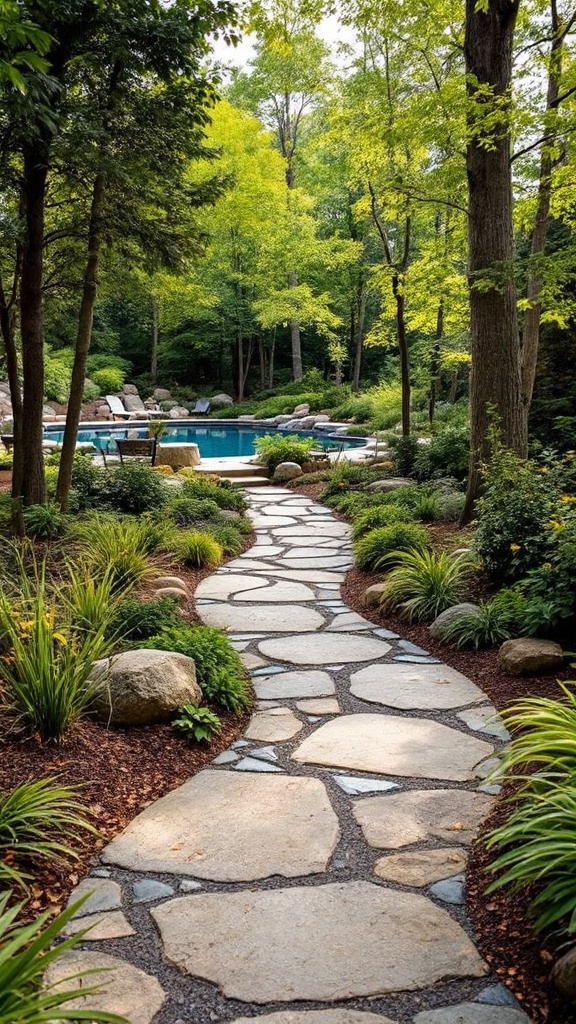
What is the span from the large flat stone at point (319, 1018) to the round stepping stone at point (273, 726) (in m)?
1.46

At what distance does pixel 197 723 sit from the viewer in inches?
118

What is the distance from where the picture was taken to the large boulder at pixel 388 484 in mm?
8852

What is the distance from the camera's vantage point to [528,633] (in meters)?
3.65

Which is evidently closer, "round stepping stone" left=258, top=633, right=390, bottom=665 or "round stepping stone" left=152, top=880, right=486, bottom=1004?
"round stepping stone" left=152, top=880, right=486, bottom=1004

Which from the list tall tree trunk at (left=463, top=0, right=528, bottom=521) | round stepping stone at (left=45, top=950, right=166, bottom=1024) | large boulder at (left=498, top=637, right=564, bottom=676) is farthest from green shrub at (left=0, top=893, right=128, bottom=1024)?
tall tree trunk at (left=463, top=0, right=528, bottom=521)

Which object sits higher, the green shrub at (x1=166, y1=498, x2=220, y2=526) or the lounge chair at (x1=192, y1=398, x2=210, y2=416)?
the lounge chair at (x1=192, y1=398, x2=210, y2=416)

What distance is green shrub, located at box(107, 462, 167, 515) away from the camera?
7.34 m

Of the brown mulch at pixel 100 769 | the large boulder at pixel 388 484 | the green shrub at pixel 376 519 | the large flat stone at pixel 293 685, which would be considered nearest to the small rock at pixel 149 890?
the brown mulch at pixel 100 769

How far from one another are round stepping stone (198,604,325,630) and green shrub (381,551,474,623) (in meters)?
0.56

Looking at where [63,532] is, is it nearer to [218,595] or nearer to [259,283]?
[218,595]

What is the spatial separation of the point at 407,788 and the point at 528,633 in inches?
55.9

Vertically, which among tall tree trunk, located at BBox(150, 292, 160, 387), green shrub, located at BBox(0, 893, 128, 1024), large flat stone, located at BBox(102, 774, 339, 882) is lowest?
large flat stone, located at BBox(102, 774, 339, 882)

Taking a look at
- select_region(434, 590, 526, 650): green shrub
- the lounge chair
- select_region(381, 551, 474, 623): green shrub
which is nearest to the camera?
select_region(434, 590, 526, 650): green shrub

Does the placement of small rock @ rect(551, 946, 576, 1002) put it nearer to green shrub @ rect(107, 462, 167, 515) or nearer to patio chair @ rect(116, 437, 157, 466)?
green shrub @ rect(107, 462, 167, 515)
